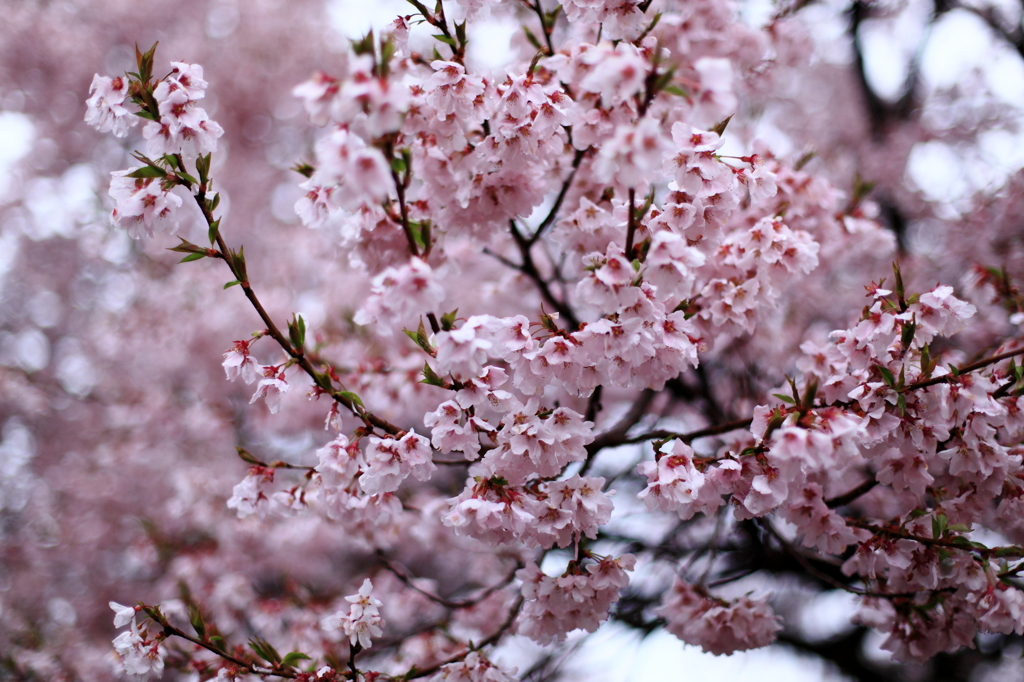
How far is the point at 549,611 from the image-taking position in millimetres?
1913

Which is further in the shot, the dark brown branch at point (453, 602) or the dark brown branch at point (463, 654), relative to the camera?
the dark brown branch at point (453, 602)

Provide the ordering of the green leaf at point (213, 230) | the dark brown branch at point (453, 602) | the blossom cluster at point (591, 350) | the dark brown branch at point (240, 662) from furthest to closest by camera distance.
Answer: the dark brown branch at point (453, 602)
the dark brown branch at point (240, 662)
the green leaf at point (213, 230)
the blossom cluster at point (591, 350)

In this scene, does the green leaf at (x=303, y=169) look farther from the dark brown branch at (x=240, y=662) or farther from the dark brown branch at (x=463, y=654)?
the dark brown branch at (x=463, y=654)

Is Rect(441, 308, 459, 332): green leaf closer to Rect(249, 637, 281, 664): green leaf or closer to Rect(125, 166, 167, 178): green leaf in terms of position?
Rect(125, 166, 167, 178): green leaf

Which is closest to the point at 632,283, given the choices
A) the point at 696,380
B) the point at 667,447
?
the point at 667,447

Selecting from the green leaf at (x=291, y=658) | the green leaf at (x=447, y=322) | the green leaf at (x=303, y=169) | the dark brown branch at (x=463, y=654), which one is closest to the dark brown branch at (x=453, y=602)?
the dark brown branch at (x=463, y=654)

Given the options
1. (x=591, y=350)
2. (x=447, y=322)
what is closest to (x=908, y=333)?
(x=591, y=350)

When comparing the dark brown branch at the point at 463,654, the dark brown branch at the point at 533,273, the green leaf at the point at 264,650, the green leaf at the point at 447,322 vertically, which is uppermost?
the dark brown branch at the point at 533,273

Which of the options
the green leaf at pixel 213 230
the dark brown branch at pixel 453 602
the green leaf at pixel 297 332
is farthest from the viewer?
the dark brown branch at pixel 453 602

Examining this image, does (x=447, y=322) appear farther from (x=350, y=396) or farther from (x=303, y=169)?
(x=303, y=169)

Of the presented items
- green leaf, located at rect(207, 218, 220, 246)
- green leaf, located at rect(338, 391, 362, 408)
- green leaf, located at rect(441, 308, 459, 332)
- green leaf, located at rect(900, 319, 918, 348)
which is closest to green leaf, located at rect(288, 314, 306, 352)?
green leaf, located at rect(338, 391, 362, 408)

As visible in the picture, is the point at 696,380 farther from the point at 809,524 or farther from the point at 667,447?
the point at 667,447

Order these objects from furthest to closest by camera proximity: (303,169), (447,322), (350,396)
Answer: (303,169) < (350,396) < (447,322)

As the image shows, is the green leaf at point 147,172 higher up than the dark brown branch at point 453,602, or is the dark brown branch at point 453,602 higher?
the green leaf at point 147,172
